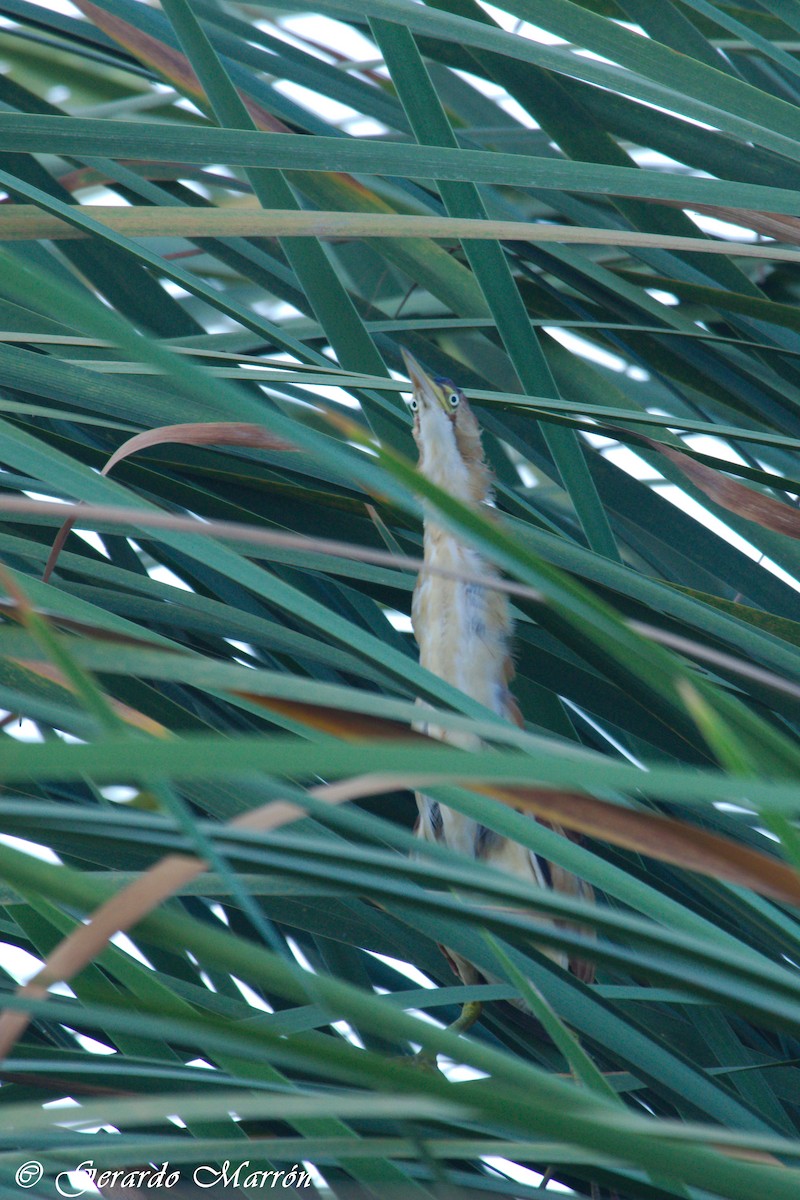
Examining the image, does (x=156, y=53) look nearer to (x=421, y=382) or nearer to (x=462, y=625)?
(x=421, y=382)

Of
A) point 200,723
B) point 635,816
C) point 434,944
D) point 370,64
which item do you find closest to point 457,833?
point 434,944

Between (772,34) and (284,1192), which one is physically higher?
(772,34)

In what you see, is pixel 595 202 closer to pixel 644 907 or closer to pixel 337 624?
pixel 337 624

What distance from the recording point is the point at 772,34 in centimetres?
183

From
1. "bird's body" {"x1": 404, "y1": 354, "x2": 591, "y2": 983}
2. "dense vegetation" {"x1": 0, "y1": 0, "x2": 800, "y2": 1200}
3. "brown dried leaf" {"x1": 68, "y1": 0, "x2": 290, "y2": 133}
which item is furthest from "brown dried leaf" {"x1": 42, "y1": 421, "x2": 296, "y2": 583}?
"brown dried leaf" {"x1": 68, "y1": 0, "x2": 290, "y2": 133}

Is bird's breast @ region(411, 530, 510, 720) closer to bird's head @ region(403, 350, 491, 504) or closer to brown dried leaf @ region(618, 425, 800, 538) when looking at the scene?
bird's head @ region(403, 350, 491, 504)

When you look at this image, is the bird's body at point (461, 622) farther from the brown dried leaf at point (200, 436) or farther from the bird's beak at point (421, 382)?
the brown dried leaf at point (200, 436)

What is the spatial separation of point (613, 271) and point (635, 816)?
1.16 m

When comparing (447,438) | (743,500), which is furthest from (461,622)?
(743,500)

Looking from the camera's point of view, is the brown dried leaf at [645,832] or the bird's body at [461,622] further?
the bird's body at [461,622]

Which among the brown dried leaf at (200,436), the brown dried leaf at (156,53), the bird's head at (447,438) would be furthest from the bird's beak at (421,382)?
the brown dried leaf at (200,436)

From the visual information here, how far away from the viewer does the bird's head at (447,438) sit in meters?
1.59

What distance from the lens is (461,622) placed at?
4.85 feet

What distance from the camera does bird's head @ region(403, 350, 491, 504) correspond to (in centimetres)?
159
